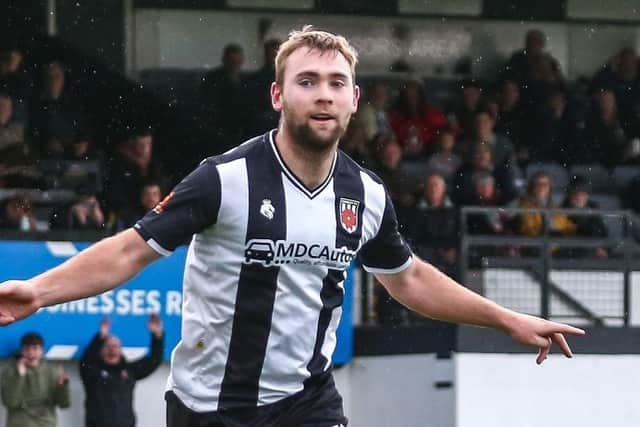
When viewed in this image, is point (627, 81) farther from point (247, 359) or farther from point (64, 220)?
point (247, 359)

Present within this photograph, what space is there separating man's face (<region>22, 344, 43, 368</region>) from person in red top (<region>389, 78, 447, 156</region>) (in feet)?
10.0

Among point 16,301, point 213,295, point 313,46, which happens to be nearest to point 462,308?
point 213,295

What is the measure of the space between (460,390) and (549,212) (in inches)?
54.1

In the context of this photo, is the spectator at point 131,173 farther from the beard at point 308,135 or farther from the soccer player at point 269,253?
the beard at point 308,135

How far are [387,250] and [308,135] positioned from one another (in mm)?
571

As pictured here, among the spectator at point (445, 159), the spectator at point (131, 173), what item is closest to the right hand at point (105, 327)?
the spectator at point (131, 173)

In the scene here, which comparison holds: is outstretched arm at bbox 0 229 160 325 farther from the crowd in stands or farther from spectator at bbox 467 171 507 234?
spectator at bbox 467 171 507 234

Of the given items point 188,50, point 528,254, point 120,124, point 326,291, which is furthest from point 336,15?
point 326,291

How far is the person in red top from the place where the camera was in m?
11.4

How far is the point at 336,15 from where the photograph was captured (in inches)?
492

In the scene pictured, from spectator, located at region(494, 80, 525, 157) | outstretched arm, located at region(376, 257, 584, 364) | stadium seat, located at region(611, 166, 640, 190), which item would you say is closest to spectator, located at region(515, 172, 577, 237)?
spectator, located at region(494, 80, 525, 157)

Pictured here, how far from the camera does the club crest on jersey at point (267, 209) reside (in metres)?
4.34

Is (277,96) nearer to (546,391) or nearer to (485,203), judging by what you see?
(546,391)

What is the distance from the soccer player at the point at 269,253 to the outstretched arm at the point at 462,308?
13.6 inches
